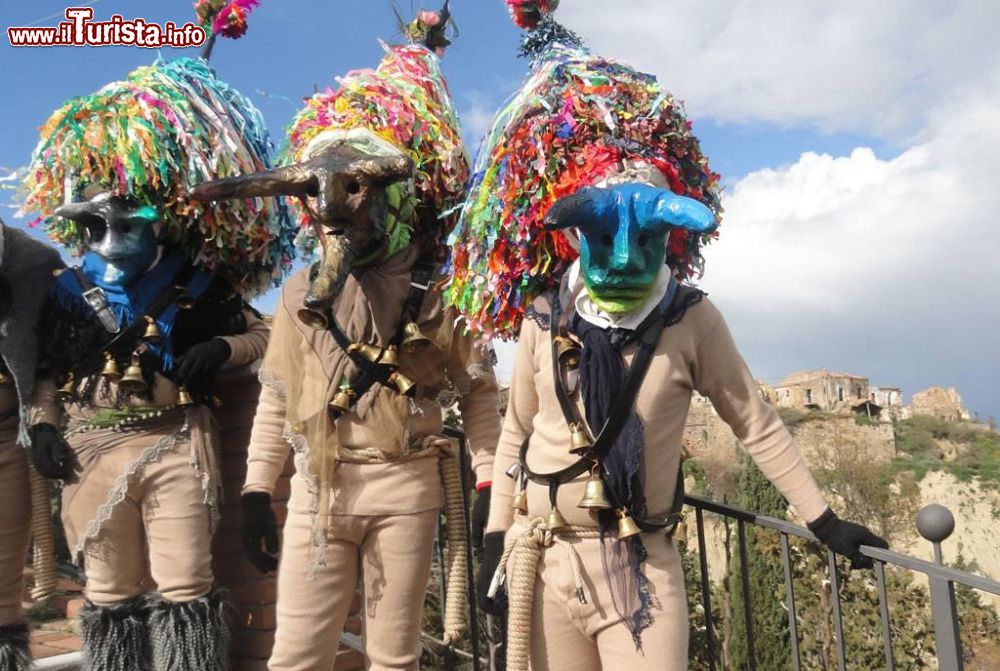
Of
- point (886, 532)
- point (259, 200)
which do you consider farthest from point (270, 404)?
point (886, 532)

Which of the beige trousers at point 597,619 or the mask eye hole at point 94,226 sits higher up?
the mask eye hole at point 94,226

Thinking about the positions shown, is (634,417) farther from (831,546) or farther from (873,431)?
(873,431)

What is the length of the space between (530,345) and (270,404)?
0.88 metres

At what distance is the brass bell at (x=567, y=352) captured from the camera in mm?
1979

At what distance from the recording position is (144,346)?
2.75 meters

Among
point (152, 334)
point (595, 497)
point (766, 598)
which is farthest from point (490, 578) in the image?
point (766, 598)

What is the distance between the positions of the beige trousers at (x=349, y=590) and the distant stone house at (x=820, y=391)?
192 feet

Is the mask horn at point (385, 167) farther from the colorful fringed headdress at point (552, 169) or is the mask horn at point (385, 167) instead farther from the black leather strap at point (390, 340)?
the black leather strap at point (390, 340)

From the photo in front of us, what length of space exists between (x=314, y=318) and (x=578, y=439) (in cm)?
89

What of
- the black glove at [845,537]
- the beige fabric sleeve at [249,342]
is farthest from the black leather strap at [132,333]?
the black glove at [845,537]

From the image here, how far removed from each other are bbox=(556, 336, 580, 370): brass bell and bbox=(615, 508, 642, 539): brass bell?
0.36m

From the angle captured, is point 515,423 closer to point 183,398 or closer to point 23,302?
point 183,398

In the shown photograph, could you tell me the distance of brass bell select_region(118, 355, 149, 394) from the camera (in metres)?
2.68

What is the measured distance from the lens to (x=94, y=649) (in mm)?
2686
